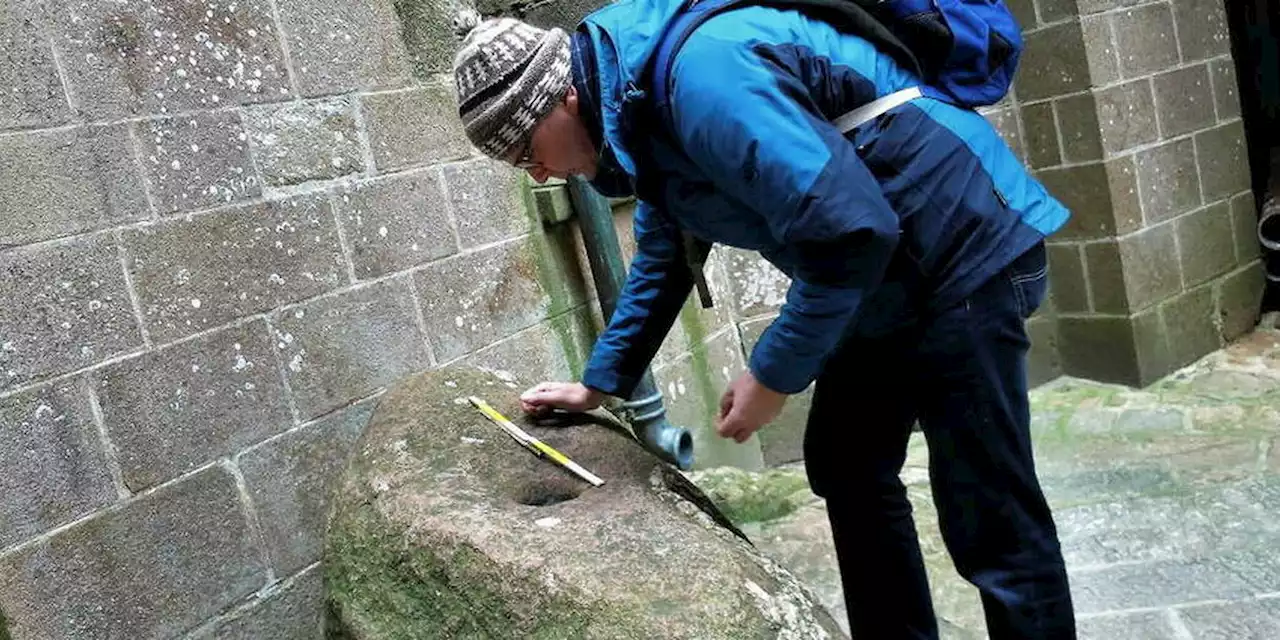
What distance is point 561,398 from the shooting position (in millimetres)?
1995

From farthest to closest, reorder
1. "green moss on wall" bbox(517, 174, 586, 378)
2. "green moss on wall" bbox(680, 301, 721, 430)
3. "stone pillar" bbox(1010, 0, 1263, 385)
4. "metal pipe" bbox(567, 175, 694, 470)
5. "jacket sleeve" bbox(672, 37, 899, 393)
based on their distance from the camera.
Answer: "stone pillar" bbox(1010, 0, 1263, 385), "green moss on wall" bbox(680, 301, 721, 430), "green moss on wall" bbox(517, 174, 586, 378), "metal pipe" bbox(567, 175, 694, 470), "jacket sleeve" bbox(672, 37, 899, 393)

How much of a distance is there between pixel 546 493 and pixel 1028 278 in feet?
2.86

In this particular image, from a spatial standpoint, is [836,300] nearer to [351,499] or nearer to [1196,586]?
[351,499]

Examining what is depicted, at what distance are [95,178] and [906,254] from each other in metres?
1.51

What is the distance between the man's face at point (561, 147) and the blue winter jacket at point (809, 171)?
3cm

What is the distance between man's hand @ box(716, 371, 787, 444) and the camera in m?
1.55

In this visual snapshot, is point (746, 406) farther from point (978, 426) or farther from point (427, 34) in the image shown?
point (427, 34)

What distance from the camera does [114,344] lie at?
1992 mm

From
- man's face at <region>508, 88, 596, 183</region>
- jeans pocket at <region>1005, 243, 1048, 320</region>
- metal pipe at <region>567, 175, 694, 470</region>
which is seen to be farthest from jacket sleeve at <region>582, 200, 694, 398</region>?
metal pipe at <region>567, 175, 694, 470</region>

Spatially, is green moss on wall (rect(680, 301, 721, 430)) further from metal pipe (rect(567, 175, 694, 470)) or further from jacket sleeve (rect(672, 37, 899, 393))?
Answer: jacket sleeve (rect(672, 37, 899, 393))

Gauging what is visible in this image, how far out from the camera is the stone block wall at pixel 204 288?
74.1 inches

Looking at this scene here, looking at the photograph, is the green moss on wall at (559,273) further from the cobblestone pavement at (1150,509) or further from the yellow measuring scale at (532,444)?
the yellow measuring scale at (532,444)

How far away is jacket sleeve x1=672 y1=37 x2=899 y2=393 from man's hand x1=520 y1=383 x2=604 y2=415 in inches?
25.8

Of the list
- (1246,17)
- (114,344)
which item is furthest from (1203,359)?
(114,344)
